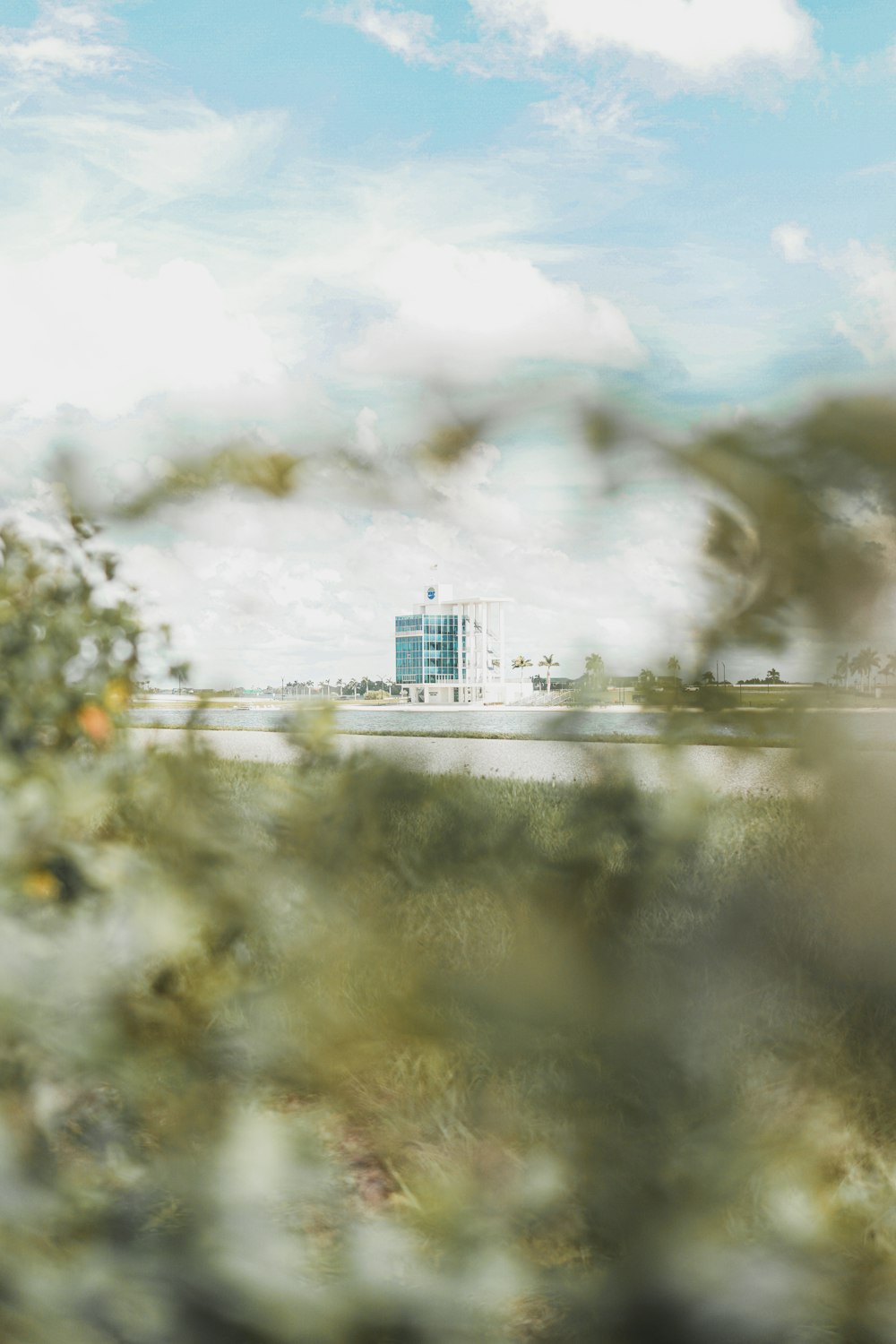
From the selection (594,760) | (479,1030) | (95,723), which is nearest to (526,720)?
(594,760)

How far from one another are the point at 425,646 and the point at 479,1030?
27cm

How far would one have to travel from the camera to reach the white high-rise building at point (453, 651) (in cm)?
70

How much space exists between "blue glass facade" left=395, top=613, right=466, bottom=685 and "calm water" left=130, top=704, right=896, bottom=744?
0.04 meters

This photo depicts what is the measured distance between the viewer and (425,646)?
77 centimetres

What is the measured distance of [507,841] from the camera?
2.28ft

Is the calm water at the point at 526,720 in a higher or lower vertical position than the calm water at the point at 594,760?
higher

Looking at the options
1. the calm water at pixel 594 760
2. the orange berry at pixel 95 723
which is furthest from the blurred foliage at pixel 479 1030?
the orange berry at pixel 95 723

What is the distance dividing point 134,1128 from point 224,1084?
13 centimetres

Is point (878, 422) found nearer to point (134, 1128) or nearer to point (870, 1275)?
point (870, 1275)

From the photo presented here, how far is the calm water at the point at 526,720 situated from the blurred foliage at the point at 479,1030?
0.9 inches

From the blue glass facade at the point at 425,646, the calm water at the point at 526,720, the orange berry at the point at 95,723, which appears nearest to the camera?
the calm water at the point at 526,720

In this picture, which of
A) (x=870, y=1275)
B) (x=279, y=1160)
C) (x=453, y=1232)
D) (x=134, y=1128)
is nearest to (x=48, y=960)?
(x=134, y=1128)

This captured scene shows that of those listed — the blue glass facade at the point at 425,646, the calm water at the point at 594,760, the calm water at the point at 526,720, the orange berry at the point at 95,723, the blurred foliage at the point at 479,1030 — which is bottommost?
the blurred foliage at the point at 479,1030

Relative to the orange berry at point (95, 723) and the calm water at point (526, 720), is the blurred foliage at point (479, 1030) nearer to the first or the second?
the calm water at point (526, 720)
